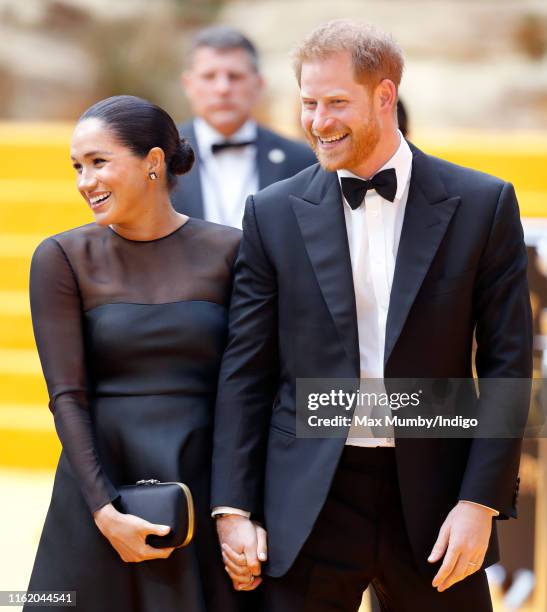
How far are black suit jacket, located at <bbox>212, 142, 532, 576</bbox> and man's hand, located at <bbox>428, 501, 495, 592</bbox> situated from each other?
4 centimetres

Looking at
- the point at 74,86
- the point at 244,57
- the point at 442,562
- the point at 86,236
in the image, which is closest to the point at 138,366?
the point at 86,236

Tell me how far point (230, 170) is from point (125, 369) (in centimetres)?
258

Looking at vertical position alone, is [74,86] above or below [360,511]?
above

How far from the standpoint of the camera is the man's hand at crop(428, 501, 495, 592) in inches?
99.4

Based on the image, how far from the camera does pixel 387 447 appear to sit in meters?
2.60

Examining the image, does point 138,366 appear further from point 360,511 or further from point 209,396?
point 360,511

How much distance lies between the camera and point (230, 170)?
204 inches

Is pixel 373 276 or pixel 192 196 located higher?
pixel 192 196

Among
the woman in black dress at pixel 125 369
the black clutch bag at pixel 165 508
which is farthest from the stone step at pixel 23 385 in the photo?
the black clutch bag at pixel 165 508

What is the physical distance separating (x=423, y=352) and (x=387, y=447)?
0.80 feet

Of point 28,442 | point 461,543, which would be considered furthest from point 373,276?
point 28,442

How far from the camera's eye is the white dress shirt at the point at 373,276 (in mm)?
2590

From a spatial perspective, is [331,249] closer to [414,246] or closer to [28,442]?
[414,246]

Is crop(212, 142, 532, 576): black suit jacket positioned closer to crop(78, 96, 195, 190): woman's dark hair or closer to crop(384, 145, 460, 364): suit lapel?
crop(384, 145, 460, 364): suit lapel
